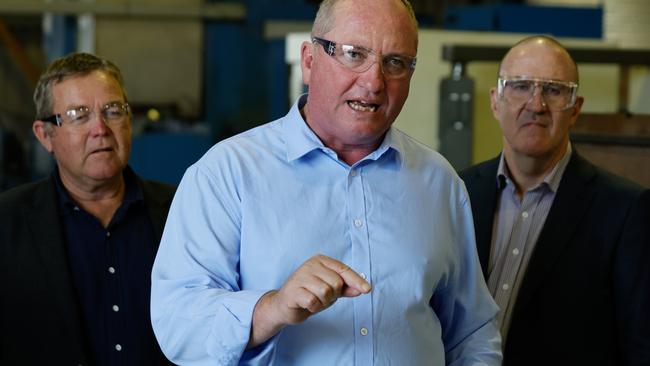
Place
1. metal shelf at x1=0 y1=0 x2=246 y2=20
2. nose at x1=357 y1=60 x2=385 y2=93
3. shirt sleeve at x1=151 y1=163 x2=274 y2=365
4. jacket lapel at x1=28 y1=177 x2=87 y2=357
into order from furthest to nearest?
metal shelf at x1=0 y1=0 x2=246 y2=20
jacket lapel at x1=28 y1=177 x2=87 y2=357
nose at x1=357 y1=60 x2=385 y2=93
shirt sleeve at x1=151 y1=163 x2=274 y2=365

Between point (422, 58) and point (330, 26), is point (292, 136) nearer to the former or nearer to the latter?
point (330, 26)

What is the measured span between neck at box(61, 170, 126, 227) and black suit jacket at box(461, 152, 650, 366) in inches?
48.2

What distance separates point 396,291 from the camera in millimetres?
1814

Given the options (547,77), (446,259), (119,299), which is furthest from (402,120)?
(446,259)

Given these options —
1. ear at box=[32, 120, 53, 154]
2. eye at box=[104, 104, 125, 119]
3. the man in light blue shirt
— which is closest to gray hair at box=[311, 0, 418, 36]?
the man in light blue shirt

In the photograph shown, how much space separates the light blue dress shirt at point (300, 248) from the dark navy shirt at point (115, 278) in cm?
95

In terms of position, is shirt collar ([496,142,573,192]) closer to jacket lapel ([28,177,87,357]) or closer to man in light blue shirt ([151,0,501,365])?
man in light blue shirt ([151,0,501,365])

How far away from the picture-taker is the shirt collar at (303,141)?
1859 mm

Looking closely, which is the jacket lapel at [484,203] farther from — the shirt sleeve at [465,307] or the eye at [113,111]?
the eye at [113,111]

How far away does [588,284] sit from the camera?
268 cm

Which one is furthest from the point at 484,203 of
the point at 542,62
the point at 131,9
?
the point at 131,9

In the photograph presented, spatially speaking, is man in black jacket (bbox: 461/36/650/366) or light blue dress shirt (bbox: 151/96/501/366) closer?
light blue dress shirt (bbox: 151/96/501/366)

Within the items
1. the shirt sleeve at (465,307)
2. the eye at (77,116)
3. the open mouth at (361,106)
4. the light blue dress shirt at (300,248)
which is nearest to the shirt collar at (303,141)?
the light blue dress shirt at (300,248)

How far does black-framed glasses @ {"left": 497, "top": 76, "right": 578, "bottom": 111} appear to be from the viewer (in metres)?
2.97
